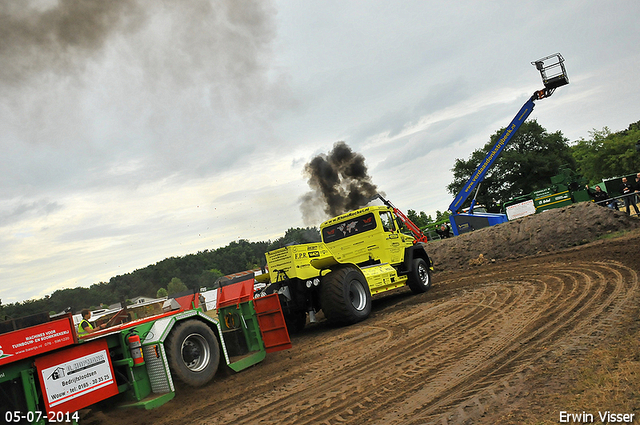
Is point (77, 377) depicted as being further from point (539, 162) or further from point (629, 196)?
point (539, 162)

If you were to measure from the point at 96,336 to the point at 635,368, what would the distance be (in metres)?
5.92

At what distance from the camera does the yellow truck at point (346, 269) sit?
917 cm

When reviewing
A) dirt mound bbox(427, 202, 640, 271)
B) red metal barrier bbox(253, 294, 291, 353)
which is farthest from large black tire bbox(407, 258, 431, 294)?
red metal barrier bbox(253, 294, 291, 353)

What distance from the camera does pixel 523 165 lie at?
50125mm

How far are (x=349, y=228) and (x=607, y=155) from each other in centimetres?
5030

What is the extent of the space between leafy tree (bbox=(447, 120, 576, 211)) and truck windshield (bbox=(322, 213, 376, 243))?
40.1 meters

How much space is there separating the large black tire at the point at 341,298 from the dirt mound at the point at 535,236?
348 inches

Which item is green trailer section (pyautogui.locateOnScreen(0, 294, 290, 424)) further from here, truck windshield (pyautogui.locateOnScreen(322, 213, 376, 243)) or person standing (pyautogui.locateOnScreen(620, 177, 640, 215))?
person standing (pyautogui.locateOnScreen(620, 177, 640, 215))

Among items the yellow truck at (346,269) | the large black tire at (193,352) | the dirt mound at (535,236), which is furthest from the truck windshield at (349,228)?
the dirt mound at (535,236)

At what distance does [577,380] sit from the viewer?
4.17 metres

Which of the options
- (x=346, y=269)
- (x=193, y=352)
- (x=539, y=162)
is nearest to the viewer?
(x=193, y=352)

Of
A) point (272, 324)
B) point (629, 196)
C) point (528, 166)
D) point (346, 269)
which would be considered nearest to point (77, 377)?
point (272, 324)

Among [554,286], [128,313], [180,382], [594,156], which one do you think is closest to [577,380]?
[180,382]

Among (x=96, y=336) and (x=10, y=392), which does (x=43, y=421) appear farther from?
(x=96, y=336)
